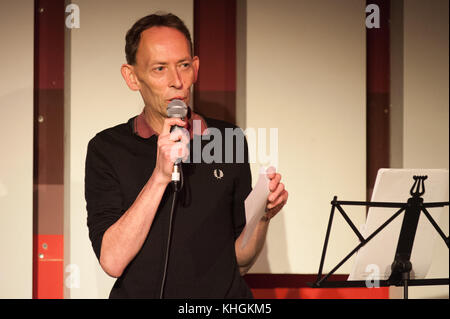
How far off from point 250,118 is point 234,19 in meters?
0.47

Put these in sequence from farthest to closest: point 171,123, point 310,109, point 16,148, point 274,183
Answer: point 310,109
point 16,148
point 274,183
point 171,123

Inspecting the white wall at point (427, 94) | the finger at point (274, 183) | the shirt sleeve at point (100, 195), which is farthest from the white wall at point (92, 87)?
the white wall at point (427, 94)

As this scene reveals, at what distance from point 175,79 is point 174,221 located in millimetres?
480

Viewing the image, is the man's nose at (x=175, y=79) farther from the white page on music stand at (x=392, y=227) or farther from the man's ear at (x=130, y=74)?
the white page on music stand at (x=392, y=227)

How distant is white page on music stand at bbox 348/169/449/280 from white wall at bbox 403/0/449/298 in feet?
2.09

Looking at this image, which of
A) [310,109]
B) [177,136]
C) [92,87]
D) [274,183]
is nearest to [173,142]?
[177,136]

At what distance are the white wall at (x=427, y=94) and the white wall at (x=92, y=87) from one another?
107 cm

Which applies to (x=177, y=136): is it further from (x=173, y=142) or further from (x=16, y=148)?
(x=16, y=148)

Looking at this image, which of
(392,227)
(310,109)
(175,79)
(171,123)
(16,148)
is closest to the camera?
(171,123)

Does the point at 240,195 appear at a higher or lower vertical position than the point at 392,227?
higher

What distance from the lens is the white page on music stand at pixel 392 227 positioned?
75.0 inches

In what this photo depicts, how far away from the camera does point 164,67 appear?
187 cm

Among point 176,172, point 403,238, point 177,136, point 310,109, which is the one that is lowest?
point 403,238

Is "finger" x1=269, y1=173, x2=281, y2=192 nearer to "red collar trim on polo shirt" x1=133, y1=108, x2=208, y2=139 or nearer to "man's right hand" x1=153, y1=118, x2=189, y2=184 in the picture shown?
"man's right hand" x1=153, y1=118, x2=189, y2=184
